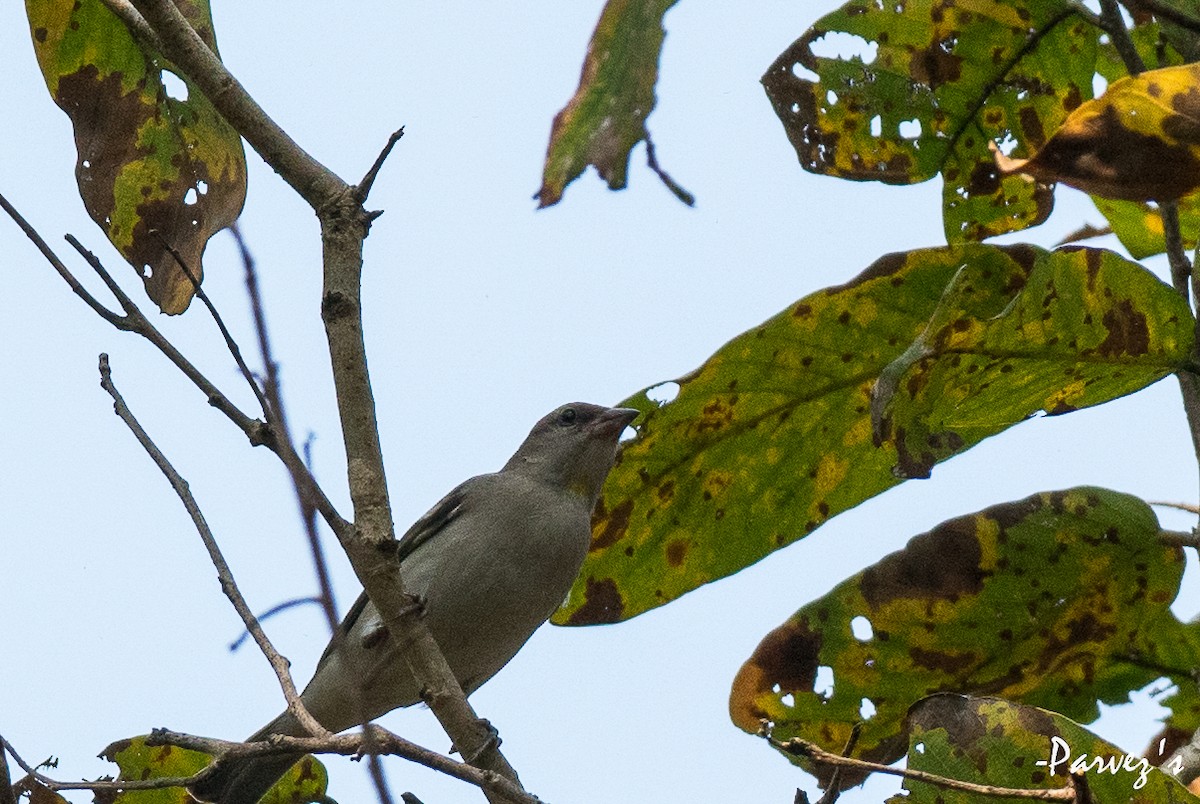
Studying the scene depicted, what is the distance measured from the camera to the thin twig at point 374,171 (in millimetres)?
3025

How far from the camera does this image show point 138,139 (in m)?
3.81

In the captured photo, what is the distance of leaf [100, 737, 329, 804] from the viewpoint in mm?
3872

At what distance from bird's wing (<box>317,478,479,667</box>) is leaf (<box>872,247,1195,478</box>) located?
303 centimetres

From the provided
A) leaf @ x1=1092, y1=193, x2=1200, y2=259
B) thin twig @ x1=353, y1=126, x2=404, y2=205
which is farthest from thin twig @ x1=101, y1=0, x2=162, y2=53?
leaf @ x1=1092, y1=193, x2=1200, y2=259

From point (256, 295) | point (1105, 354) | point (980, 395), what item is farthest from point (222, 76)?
point (1105, 354)

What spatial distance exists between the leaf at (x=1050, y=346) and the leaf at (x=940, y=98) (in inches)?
30.8

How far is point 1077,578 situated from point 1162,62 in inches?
51.0

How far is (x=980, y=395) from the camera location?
313 cm

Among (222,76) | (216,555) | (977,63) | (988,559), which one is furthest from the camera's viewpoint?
(977,63)

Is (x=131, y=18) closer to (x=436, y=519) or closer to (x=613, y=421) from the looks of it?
(x=436, y=519)

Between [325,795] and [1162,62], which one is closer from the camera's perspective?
[1162,62]

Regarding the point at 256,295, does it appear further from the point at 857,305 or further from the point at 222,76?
the point at 857,305

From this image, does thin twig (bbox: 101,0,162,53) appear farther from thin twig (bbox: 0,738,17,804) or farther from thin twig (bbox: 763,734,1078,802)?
thin twig (bbox: 763,734,1078,802)

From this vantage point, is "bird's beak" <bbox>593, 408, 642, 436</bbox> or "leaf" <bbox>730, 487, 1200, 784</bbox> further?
"bird's beak" <bbox>593, 408, 642, 436</bbox>
